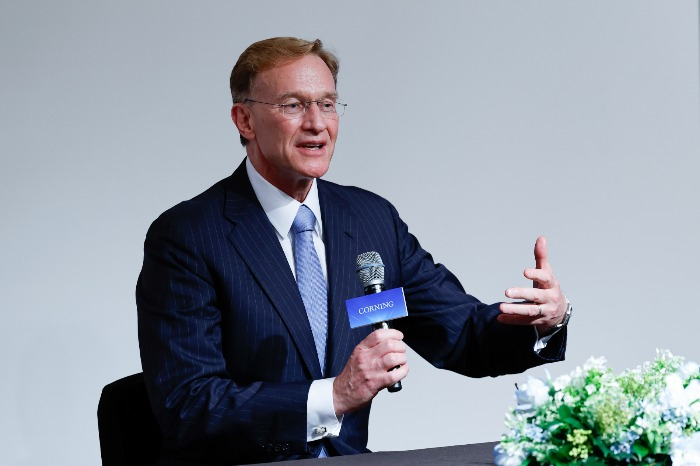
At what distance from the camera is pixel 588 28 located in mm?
4281

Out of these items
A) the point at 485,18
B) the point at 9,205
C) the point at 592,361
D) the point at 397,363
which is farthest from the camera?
the point at 485,18

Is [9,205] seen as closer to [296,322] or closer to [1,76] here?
[1,76]

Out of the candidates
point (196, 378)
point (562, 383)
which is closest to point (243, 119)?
point (196, 378)

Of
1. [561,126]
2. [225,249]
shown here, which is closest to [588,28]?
[561,126]

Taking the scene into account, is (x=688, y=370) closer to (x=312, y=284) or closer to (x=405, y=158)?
(x=312, y=284)

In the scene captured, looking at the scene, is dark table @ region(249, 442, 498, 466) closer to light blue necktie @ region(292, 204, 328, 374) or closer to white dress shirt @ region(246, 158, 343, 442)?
light blue necktie @ region(292, 204, 328, 374)

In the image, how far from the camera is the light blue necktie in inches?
112

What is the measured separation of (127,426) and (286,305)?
51 cm

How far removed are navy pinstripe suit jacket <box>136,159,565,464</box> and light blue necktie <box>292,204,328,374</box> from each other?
0.09ft

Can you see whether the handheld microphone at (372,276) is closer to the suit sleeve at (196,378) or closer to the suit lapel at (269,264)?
the suit sleeve at (196,378)

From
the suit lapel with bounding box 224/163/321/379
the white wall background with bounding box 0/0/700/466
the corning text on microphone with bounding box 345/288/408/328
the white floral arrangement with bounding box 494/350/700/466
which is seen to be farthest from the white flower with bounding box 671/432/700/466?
the white wall background with bounding box 0/0/700/466

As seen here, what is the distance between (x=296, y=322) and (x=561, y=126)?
1903 mm

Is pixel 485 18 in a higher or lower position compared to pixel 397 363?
higher

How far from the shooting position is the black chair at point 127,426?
274 centimetres
